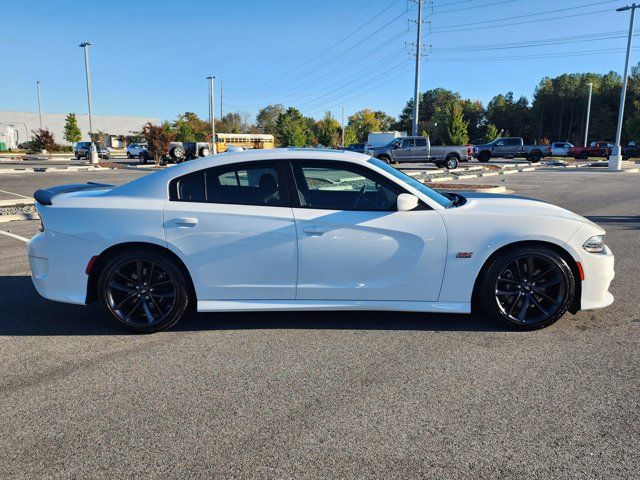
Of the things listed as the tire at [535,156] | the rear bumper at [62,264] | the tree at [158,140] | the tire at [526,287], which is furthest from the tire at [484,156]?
the rear bumper at [62,264]

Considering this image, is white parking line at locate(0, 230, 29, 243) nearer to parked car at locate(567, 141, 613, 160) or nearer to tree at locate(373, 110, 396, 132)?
parked car at locate(567, 141, 613, 160)

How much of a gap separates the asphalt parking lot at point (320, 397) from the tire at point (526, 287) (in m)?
0.16

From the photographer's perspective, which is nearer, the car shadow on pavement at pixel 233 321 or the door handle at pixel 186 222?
the door handle at pixel 186 222

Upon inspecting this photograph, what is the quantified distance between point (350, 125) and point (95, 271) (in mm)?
125752

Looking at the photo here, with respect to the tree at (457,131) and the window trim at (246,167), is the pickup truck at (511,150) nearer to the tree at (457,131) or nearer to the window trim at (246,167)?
the tree at (457,131)

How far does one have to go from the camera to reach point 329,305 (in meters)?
4.24

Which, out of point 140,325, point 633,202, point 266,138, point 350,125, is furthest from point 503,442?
point 350,125

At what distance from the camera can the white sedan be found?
163 inches

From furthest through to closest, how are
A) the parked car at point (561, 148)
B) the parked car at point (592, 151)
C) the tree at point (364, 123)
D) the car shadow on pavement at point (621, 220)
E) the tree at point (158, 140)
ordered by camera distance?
the tree at point (364, 123) → the parked car at point (561, 148) → the parked car at point (592, 151) → the tree at point (158, 140) → the car shadow on pavement at point (621, 220)

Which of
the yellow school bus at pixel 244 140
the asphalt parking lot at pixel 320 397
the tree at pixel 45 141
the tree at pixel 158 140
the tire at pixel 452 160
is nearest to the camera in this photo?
the asphalt parking lot at pixel 320 397

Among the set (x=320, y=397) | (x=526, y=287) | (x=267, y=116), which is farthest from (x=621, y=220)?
(x=267, y=116)

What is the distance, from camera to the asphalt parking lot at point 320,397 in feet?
8.37

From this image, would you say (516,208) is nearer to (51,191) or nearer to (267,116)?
(51,191)

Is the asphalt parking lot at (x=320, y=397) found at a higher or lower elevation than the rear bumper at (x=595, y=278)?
lower
